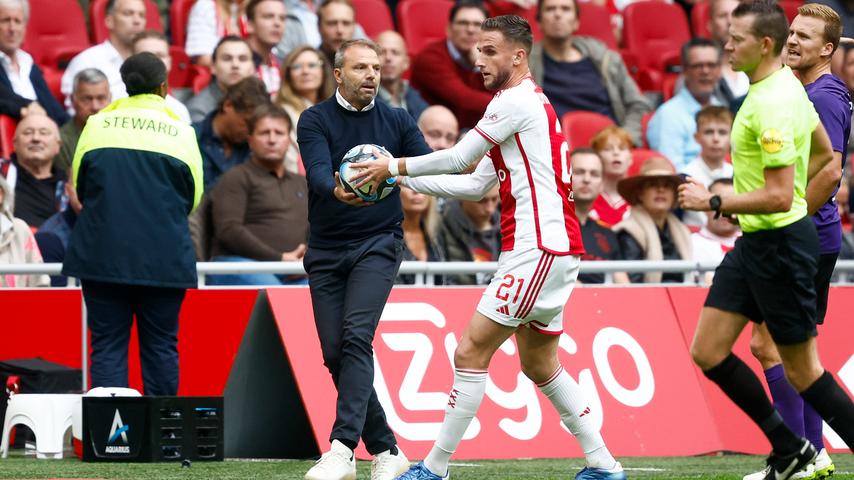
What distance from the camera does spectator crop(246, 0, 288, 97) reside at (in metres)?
12.8

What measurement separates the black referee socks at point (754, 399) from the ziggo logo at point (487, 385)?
6.72ft

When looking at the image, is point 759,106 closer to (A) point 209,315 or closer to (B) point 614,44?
(A) point 209,315

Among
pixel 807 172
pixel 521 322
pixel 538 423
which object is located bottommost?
pixel 538 423

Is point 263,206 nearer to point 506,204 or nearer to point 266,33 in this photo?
point 266,33

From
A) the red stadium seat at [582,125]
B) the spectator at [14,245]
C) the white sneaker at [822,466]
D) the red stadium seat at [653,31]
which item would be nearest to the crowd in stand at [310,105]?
the spectator at [14,245]

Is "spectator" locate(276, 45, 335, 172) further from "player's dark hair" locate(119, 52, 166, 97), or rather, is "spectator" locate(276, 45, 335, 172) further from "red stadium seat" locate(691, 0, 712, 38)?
"red stadium seat" locate(691, 0, 712, 38)

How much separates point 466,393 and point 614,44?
32.7ft

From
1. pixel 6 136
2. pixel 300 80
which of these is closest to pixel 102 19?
pixel 6 136

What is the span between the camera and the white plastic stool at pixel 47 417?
859cm

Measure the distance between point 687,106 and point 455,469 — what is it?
→ 21.7 feet

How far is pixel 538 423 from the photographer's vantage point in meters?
9.13

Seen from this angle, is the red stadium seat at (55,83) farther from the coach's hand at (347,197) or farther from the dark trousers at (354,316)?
the coach's hand at (347,197)

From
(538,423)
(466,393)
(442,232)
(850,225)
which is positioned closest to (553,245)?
(466,393)

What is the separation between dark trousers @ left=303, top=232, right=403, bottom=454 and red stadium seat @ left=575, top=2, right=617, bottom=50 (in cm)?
885
